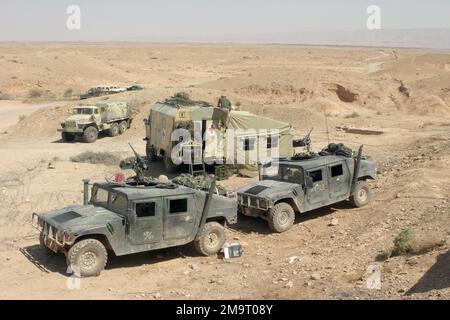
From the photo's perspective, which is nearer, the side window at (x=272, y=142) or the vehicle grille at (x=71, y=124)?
the side window at (x=272, y=142)

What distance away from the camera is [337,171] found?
14.1m

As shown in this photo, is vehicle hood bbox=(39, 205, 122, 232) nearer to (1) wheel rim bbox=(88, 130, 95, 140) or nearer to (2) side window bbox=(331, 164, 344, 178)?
(2) side window bbox=(331, 164, 344, 178)

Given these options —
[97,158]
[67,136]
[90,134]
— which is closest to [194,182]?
[97,158]

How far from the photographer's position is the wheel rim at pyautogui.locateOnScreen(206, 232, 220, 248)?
11.6m

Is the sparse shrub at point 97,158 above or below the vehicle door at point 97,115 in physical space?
below

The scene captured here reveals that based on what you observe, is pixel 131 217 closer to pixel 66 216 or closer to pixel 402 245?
pixel 66 216

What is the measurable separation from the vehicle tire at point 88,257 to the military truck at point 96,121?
53.4ft

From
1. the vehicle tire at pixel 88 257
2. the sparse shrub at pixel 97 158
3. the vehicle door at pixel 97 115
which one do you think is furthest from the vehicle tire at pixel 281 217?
the vehicle door at pixel 97 115

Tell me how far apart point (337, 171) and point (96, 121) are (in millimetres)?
14872

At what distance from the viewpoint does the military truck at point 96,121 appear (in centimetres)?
2580

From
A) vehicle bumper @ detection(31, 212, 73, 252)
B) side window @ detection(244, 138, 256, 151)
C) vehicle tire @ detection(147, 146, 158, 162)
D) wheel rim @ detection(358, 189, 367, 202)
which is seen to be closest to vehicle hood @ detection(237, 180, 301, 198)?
wheel rim @ detection(358, 189, 367, 202)

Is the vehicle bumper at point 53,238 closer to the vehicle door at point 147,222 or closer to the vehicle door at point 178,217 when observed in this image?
the vehicle door at point 147,222

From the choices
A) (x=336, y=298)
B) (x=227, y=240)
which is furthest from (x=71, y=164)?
(x=336, y=298)
